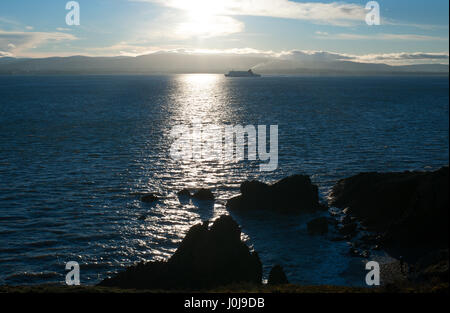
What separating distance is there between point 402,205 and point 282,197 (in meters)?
10.8

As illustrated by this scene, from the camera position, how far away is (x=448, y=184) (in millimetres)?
32625

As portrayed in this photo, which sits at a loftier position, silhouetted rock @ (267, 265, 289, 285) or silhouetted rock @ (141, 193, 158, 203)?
silhouetted rock @ (141, 193, 158, 203)

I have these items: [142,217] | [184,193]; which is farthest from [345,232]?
[142,217]

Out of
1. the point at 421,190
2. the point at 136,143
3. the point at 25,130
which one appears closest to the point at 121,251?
the point at 421,190

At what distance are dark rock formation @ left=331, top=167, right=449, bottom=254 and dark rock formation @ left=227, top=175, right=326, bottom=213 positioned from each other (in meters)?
2.96

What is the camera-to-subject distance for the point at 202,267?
25562 mm

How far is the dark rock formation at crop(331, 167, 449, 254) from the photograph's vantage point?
3209 cm

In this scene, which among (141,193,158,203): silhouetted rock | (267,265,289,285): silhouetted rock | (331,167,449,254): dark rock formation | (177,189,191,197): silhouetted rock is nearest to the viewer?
(267,265,289,285): silhouetted rock

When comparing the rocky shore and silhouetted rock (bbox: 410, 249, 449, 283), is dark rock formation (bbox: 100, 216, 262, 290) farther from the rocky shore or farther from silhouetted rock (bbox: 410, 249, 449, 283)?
silhouetted rock (bbox: 410, 249, 449, 283)

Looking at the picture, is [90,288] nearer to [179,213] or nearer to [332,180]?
[179,213]

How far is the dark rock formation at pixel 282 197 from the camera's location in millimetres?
40406

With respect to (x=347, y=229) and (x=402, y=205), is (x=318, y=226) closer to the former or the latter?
(x=347, y=229)

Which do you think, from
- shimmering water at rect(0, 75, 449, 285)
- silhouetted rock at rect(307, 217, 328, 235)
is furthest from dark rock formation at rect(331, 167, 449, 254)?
shimmering water at rect(0, 75, 449, 285)

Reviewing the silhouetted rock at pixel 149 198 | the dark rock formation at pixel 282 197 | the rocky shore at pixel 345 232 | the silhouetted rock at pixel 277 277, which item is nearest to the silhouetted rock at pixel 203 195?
the rocky shore at pixel 345 232
